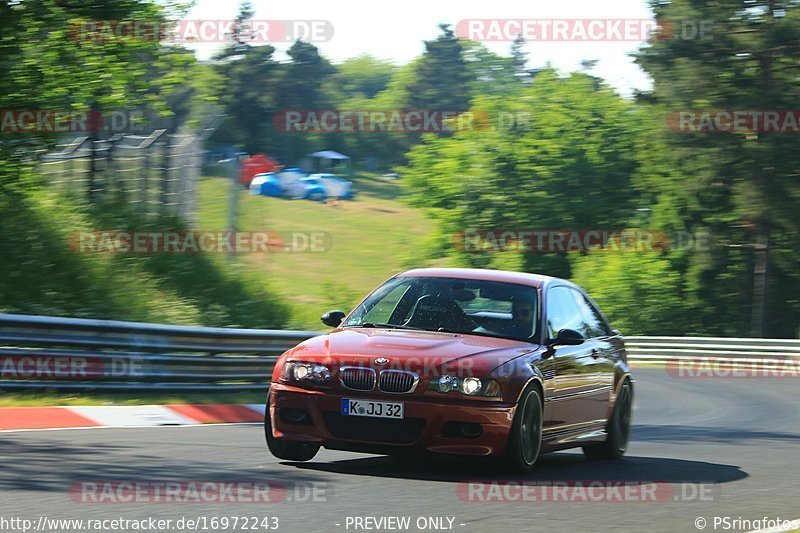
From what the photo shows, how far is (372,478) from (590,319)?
322cm

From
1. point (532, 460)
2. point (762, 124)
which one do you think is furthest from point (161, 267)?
point (762, 124)

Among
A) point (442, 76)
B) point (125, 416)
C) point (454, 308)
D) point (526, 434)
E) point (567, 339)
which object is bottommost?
point (125, 416)

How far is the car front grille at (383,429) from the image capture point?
335 inches

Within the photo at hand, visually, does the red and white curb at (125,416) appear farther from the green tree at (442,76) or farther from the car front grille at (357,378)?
the green tree at (442,76)

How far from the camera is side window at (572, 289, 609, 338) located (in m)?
10.9

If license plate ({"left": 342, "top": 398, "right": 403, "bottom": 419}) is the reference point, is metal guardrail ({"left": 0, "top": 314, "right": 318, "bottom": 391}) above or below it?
below

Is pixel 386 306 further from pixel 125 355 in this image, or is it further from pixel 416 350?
pixel 125 355

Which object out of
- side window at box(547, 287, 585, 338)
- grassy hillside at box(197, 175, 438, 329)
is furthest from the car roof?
grassy hillside at box(197, 175, 438, 329)

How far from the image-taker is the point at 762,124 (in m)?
49.2

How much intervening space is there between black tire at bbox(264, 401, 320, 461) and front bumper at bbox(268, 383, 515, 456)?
1.45 ft

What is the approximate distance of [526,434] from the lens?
8.96 metres
